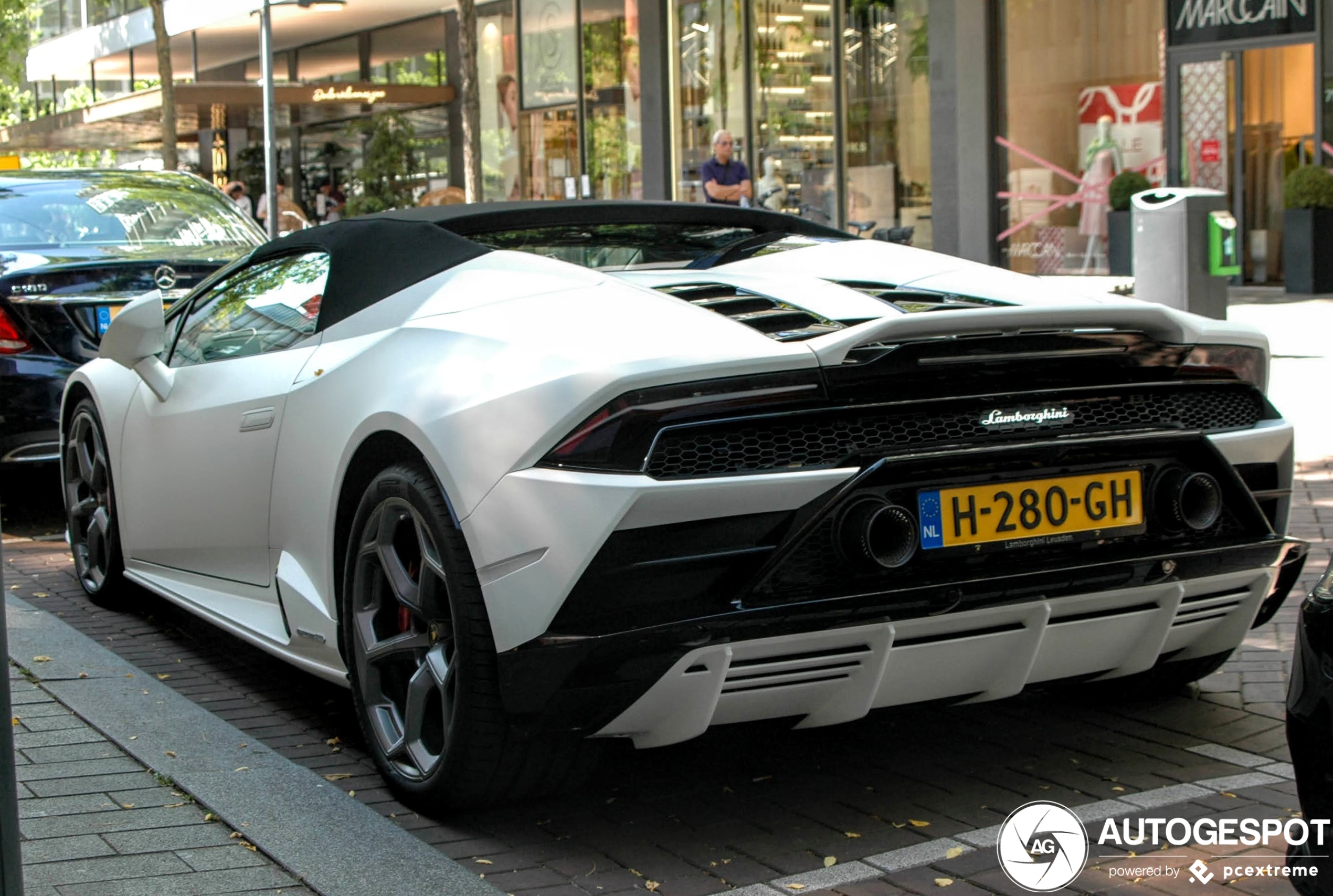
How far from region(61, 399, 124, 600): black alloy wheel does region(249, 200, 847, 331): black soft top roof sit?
1303mm

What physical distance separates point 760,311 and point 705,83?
20826 mm

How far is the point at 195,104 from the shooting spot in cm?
2770

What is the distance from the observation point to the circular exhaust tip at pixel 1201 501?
3.56m

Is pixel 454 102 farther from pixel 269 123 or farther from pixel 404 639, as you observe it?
pixel 404 639

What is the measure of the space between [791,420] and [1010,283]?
39.3 inches

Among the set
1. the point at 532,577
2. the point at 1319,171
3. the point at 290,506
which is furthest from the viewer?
the point at 1319,171

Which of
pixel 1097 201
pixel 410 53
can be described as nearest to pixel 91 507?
pixel 1097 201

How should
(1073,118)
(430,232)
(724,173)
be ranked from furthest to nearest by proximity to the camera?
(1073,118) → (724,173) → (430,232)

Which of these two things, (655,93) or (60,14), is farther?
(60,14)

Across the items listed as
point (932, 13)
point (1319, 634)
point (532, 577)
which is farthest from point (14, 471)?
point (932, 13)

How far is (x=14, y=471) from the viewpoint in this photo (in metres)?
7.73

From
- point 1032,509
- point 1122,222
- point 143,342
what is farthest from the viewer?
point 1122,222

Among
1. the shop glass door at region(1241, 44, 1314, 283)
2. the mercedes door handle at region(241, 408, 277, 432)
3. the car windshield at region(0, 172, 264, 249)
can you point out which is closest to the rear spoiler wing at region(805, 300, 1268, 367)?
the mercedes door handle at region(241, 408, 277, 432)

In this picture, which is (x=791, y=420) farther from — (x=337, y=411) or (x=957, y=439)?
(x=337, y=411)
